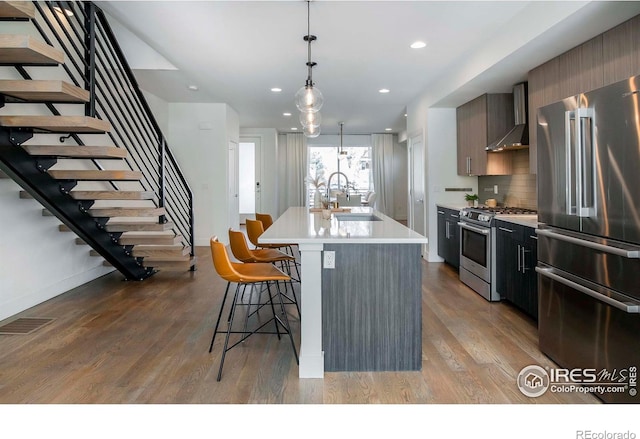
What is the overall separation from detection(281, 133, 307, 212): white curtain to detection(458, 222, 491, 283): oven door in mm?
7405

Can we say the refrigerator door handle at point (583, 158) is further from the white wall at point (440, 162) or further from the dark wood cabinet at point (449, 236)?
the white wall at point (440, 162)

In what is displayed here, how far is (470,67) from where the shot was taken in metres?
4.62

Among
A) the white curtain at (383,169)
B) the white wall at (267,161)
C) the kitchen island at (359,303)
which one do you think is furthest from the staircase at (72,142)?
the white curtain at (383,169)

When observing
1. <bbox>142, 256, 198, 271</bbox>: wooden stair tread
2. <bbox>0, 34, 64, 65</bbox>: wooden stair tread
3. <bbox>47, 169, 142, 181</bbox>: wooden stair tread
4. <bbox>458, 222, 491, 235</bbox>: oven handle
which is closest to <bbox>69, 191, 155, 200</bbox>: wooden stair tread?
<bbox>47, 169, 142, 181</bbox>: wooden stair tread

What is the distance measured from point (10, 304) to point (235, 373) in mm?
2629

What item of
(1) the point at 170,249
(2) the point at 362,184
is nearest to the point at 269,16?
(1) the point at 170,249

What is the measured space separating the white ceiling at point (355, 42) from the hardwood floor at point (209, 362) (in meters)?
2.35

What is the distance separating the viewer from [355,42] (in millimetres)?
4379

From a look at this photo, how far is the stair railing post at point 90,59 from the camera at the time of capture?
3.32 meters

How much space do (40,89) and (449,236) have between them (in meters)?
4.80

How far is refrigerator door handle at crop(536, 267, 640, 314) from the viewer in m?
1.99

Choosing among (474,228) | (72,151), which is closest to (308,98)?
(72,151)

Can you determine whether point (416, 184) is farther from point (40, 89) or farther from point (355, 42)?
point (40, 89)

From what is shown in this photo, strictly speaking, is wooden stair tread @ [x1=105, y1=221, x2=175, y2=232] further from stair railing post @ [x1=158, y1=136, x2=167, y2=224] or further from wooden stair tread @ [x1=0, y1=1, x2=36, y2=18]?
wooden stair tread @ [x1=0, y1=1, x2=36, y2=18]
